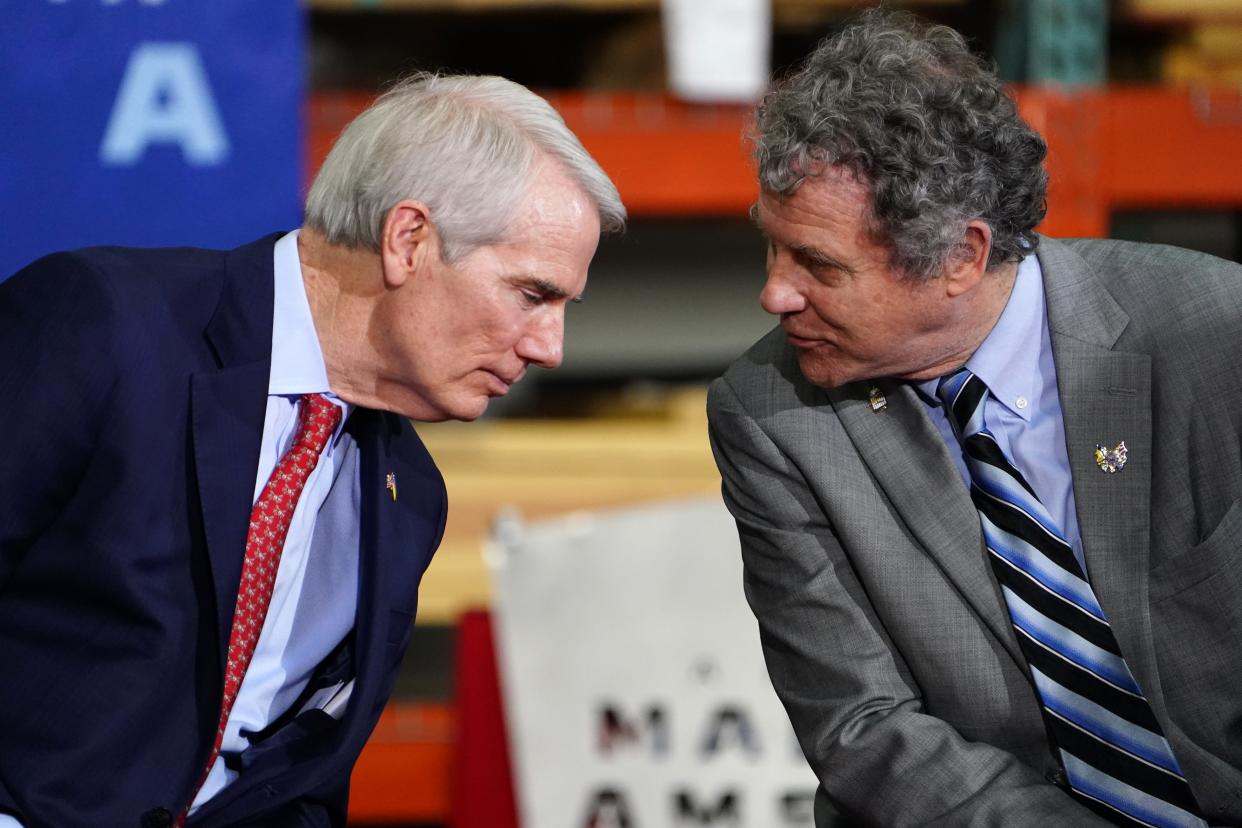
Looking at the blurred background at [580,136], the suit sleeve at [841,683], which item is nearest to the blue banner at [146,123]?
the blurred background at [580,136]

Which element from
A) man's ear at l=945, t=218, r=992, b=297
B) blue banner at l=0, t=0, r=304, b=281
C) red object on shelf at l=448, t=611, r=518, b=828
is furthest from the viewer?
red object on shelf at l=448, t=611, r=518, b=828

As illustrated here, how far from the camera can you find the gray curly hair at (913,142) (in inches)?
75.5

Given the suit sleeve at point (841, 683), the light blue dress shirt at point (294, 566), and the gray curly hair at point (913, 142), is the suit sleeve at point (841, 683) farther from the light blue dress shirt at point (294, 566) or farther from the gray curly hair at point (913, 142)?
the light blue dress shirt at point (294, 566)

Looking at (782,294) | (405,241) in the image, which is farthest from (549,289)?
(782,294)

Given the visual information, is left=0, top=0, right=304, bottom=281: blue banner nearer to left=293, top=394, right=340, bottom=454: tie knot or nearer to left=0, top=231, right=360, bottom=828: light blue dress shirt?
left=0, top=231, right=360, bottom=828: light blue dress shirt

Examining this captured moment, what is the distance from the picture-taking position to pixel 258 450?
6.10ft

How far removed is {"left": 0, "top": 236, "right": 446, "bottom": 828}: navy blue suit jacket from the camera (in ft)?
5.70

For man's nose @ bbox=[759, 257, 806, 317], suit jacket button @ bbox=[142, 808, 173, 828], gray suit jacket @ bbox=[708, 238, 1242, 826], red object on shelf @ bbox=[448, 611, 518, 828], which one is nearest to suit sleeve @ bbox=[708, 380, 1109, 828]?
gray suit jacket @ bbox=[708, 238, 1242, 826]

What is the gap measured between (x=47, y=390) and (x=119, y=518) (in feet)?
0.51

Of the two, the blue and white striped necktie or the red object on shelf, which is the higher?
the blue and white striped necktie

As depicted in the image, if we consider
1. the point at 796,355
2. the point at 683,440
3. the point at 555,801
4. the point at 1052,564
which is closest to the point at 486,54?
the point at 683,440

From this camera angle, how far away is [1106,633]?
1967 millimetres

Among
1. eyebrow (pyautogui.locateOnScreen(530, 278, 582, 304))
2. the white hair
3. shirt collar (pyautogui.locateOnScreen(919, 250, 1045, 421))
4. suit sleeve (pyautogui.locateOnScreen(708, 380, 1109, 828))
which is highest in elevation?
the white hair

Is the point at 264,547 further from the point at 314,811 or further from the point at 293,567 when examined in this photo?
the point at 314,811
